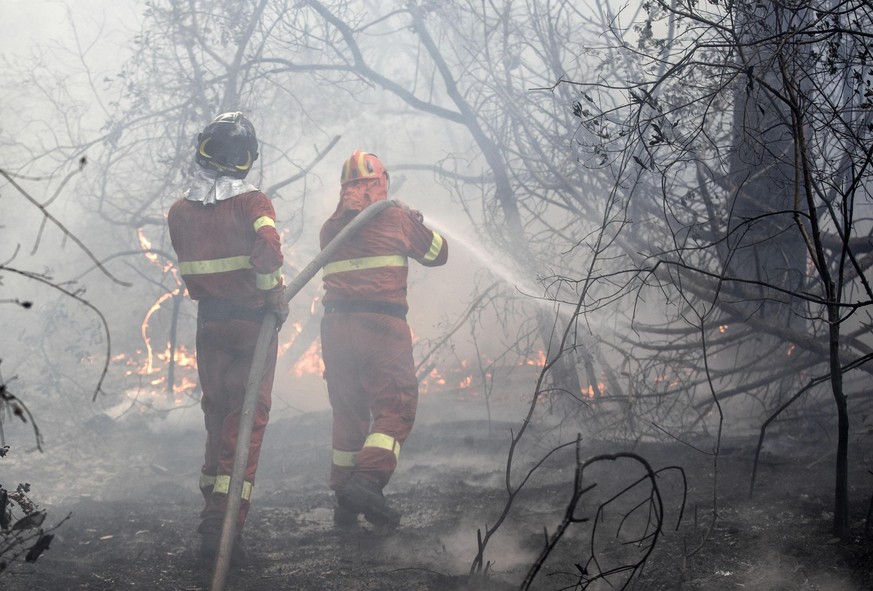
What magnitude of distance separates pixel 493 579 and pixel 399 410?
59.6 inches

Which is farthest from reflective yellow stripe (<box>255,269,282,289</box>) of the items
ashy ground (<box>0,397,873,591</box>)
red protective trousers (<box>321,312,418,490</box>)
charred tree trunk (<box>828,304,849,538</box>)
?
charred tree trunk (<box>828,304,849,538</box>)

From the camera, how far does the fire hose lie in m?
3.33

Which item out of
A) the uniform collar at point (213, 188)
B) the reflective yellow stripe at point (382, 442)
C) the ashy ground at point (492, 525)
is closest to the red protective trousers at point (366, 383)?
the reflective yellow stripe at point (382, 442)

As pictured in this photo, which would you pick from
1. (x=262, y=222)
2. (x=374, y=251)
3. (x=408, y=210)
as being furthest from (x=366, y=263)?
(x=262, y=222)

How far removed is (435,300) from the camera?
1223 cm

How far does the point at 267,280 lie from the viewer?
439cm

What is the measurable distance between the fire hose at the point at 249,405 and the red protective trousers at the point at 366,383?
50cm

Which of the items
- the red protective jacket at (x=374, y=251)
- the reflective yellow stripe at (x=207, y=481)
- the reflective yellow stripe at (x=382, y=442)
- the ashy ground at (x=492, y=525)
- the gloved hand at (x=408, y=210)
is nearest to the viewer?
the ashy ground at (x=492, y=525)

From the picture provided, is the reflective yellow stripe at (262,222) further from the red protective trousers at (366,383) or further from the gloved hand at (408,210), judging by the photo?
the gloved hand at (408,210)

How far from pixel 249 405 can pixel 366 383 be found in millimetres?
978

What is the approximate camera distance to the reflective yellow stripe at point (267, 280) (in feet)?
14.4

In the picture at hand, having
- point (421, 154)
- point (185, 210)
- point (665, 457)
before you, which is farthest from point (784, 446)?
point (421, 154)

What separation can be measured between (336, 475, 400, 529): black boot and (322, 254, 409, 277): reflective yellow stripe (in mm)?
1448

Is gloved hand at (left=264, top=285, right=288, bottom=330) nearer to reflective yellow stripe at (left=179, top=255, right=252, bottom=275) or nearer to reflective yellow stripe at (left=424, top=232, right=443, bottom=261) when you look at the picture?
reflective yellow stripe at (left=179, top=255, right=252, bottom=275)
